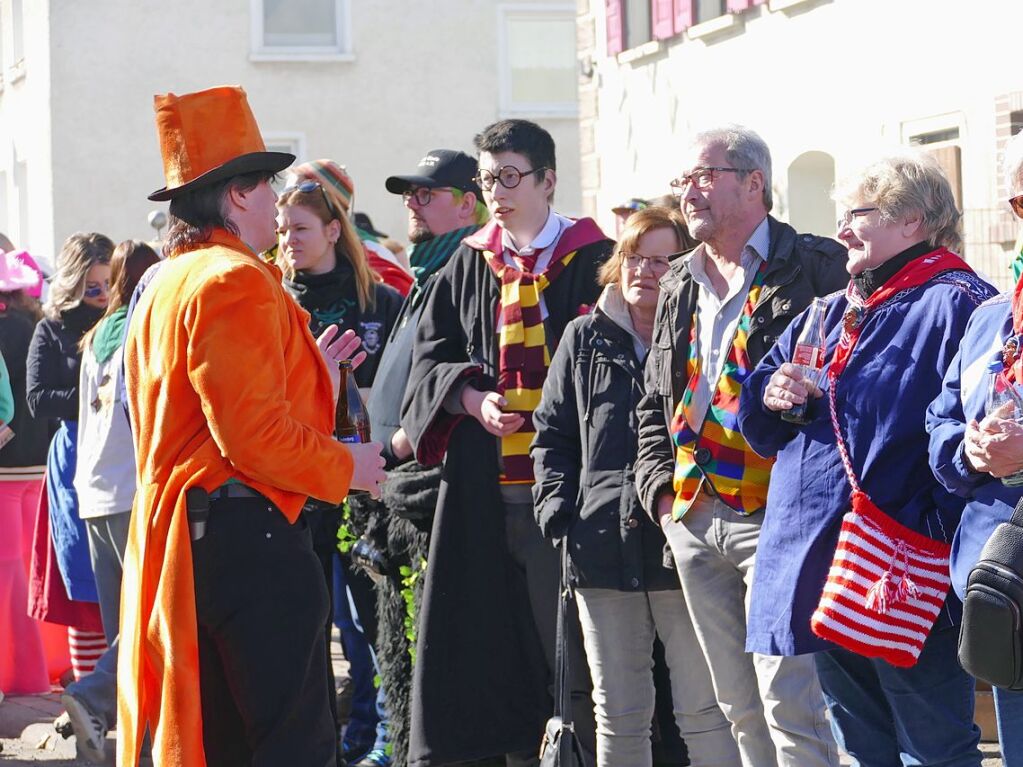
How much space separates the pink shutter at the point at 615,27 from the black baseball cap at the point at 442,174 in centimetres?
803

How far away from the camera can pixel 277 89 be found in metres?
24.8

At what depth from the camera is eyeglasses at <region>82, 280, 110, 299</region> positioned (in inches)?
307

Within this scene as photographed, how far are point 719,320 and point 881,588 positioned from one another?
3.66 ft

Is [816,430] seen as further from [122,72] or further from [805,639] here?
[122,72]

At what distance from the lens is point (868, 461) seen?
166 inches

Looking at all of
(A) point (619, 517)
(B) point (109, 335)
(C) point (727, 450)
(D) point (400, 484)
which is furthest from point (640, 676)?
(B) point (109, 335)

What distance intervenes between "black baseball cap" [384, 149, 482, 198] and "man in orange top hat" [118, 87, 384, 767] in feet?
7.90

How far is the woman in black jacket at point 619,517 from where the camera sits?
5168 millimetres

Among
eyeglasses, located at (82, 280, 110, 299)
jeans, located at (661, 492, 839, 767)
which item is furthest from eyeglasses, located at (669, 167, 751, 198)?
eyeglasses, located at (82, 280, 110, 299)

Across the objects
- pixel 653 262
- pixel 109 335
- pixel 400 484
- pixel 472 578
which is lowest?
pixel 472 578

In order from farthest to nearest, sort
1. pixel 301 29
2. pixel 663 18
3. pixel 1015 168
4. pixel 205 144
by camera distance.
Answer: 1. pixel 301 29
2. pixel 663 18
3. pixel 205 144
4. pixel 1015 168

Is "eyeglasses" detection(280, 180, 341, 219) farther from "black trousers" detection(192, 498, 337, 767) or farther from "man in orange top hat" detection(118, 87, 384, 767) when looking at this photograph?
"black trousers" detection(192, 498, 337, 767)

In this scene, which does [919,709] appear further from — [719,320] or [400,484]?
[400,484]

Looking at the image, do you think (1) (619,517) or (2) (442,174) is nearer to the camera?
(1) (619,517)
